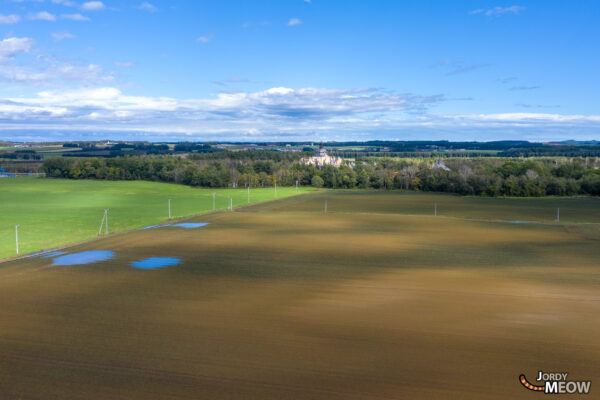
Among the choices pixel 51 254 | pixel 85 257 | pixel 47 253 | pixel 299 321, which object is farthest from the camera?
pixel 47 253

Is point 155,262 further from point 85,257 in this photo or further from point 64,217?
point 64,217

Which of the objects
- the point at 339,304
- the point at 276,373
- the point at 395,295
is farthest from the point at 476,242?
the point at 276,373

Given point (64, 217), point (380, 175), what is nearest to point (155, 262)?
point (64, 217)

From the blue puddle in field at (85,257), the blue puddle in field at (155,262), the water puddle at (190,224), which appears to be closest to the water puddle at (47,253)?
the blue puddle in field at (85,257)

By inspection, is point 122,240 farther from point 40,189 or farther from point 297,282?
point 40,189

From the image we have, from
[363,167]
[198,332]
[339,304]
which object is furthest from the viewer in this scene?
[363,167]

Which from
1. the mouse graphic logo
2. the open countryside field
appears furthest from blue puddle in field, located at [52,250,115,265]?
the mouse graphic logo
